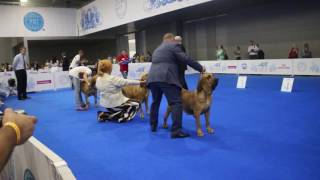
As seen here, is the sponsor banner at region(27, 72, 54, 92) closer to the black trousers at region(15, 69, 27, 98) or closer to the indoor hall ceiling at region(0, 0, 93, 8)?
the black trousers at region(15, 69, 27, 98)

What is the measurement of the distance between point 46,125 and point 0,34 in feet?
55.4

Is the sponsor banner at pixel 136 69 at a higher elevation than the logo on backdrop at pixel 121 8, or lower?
lower

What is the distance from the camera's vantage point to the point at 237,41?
2117 cm

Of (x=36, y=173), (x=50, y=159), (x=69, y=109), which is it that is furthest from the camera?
(x=69, y=109)

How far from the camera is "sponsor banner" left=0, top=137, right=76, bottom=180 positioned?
142 cm

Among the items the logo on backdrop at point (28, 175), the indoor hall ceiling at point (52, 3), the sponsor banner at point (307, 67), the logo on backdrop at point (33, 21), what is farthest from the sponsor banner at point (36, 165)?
the indoor hall ceiling at point (52, 3)

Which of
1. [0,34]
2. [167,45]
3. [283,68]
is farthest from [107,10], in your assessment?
[167,45]

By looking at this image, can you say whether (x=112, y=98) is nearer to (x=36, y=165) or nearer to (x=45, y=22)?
(x=36, y=165)

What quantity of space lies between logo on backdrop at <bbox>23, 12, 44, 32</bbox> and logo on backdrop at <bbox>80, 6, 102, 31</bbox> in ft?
9.44

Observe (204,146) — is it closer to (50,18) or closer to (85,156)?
(85,156)

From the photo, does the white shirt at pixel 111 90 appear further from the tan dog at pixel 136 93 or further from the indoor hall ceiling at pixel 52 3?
the indoor hall ceiling at pixel 52 3

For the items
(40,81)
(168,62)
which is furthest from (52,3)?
(168,62)

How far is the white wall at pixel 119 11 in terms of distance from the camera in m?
14.8

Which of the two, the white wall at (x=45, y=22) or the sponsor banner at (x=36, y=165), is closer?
the sponsor banner at (x=36, y=165)
